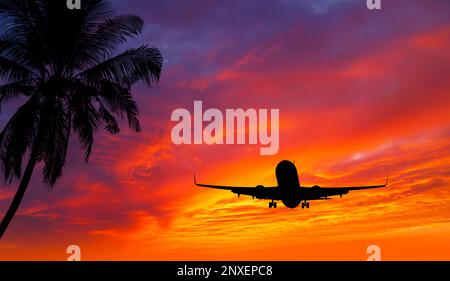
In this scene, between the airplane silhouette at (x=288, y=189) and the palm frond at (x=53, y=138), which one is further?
the airplane silhouette at (x=288, y=189)

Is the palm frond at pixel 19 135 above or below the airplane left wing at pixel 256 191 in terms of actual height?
below

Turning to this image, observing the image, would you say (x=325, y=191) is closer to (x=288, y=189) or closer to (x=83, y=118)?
(x=288, y=189)

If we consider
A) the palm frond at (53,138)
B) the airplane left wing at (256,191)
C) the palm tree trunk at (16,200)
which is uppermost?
the airplane left wing at (256,191)

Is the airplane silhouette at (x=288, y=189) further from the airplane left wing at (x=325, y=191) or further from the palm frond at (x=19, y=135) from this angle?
the palm frond at (x=19, y=135)

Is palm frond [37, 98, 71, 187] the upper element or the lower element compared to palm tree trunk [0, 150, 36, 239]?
upper

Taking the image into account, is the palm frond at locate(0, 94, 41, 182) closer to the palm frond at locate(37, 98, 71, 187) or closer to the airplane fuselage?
the palm frond at locate(37, 98, 71, 187)

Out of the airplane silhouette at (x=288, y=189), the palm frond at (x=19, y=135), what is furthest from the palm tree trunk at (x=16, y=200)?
the airplane silhouette at (x=288, y=189)

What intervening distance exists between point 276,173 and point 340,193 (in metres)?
6.69

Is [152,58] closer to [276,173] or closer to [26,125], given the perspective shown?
[26,125]

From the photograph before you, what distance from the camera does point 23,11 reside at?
24.6m

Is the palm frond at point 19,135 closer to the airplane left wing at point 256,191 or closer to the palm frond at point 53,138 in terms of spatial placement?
the palm frond at point 53,138

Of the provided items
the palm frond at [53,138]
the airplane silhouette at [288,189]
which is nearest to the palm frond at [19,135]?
the palm frond at [53,138]

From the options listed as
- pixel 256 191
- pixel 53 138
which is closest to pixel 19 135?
pixel 53 138

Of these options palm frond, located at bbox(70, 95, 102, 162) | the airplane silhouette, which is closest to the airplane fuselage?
the airplane silhouette
